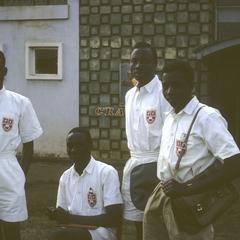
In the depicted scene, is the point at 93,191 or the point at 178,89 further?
the point at 93,191

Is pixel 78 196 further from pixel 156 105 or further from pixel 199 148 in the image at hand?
pixel 199 148

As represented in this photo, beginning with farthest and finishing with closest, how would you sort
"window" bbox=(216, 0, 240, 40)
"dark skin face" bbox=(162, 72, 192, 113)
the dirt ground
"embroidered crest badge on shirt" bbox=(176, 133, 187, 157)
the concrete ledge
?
the concrete ledge, "window" bbox=(216, 0, 240, 40), the dirt ground, "dark skin face" bbox=(162, 72, 192, 113), "embroidered crest badge on shirt" bbox=(176, 133, 187, 157)

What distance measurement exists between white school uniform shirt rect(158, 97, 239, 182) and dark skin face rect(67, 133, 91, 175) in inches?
45.6

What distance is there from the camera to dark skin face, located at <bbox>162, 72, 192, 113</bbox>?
156 inches

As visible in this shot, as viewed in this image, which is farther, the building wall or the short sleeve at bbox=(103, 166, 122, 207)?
the building wall

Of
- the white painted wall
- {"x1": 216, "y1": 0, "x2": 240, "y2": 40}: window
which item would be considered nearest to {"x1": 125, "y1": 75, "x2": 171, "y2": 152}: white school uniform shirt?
{"x1": 216, "y1": 0, "x2": 240, "y2": 40}: window

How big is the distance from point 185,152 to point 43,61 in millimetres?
10552

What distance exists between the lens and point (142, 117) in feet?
16.3

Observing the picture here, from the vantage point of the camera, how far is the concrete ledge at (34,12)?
45.0ft

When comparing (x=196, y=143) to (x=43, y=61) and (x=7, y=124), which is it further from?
(x=43, y=61)

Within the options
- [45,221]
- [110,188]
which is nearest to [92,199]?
[110,188]

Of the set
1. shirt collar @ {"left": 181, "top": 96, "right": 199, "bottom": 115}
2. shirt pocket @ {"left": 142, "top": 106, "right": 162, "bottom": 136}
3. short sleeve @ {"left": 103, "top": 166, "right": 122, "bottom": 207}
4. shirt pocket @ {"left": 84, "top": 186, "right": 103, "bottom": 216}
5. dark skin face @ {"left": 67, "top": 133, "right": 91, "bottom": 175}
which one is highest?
shirt collar @ {"left": 181, "top": 96, "right": 199, "bottom": 115}

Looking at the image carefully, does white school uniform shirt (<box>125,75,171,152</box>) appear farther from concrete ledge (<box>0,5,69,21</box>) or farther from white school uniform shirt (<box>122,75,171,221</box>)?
concrete ledge (<box>0,5,69,21</box>)

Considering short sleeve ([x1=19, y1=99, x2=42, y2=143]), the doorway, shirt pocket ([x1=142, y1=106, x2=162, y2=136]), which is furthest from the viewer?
the doorway
